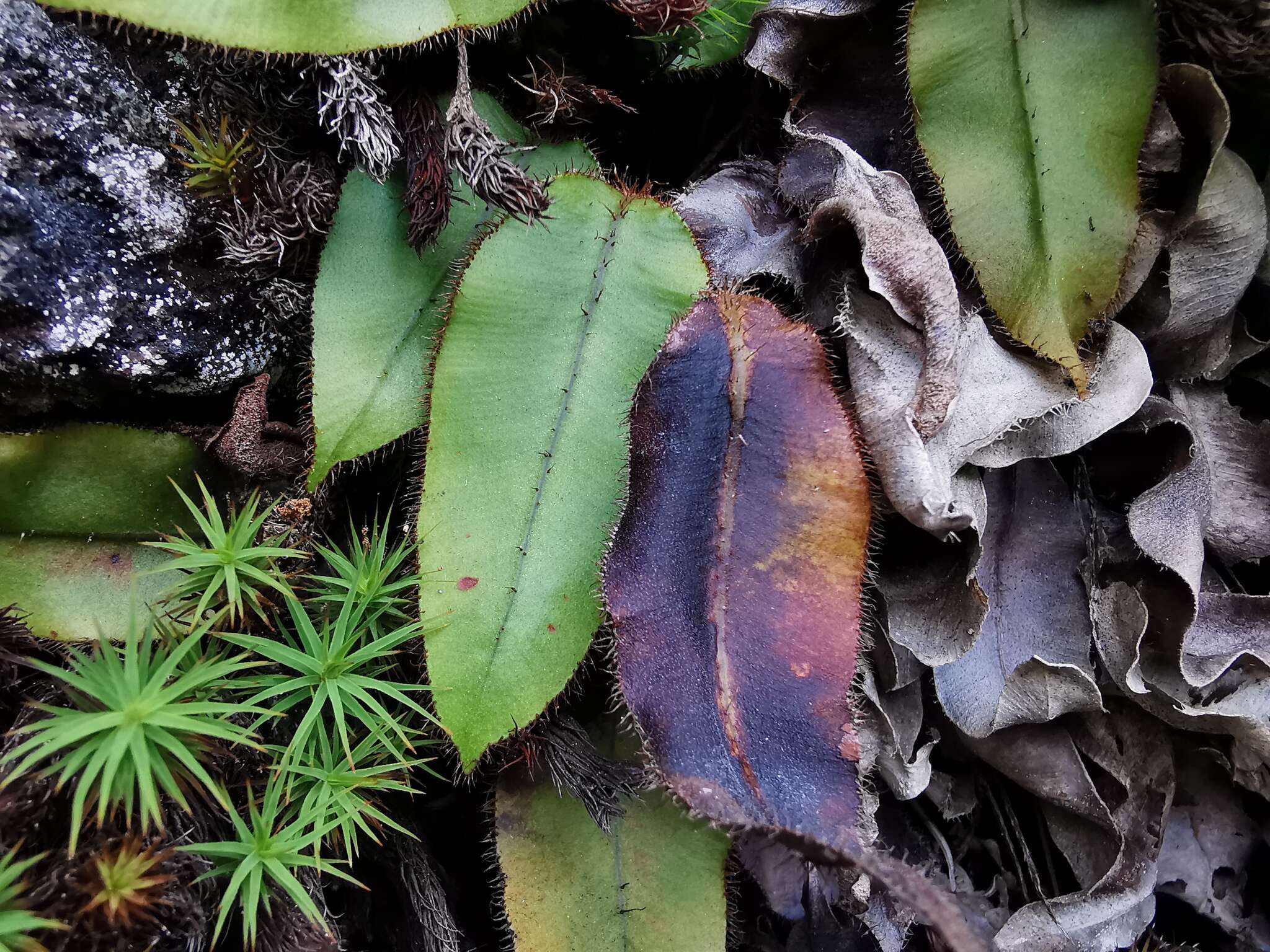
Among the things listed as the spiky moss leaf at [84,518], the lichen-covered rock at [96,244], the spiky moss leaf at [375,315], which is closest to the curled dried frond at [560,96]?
the spiky moss leaf at [375,315]

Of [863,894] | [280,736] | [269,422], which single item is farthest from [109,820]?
[863,894]

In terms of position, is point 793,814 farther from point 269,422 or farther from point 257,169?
point 257,169

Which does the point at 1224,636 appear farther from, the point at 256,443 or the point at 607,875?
the point at 256,443

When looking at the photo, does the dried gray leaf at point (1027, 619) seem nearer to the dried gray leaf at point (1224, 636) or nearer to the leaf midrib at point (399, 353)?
the dried gray leaf at point (1224, 636)

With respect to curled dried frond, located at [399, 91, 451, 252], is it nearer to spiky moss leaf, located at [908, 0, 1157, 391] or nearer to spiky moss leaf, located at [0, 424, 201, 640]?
spiky moss leaf, located at [0, 424, 201, 640]

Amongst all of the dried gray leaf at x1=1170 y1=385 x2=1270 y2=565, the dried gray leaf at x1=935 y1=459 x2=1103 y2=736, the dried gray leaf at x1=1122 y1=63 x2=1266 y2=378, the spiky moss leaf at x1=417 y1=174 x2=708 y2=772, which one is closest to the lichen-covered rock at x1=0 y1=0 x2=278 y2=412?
the spiky moss leaf at x1=417 y1=174 x2=708 y2=772

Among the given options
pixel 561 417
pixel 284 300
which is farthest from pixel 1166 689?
pixel 284 300
